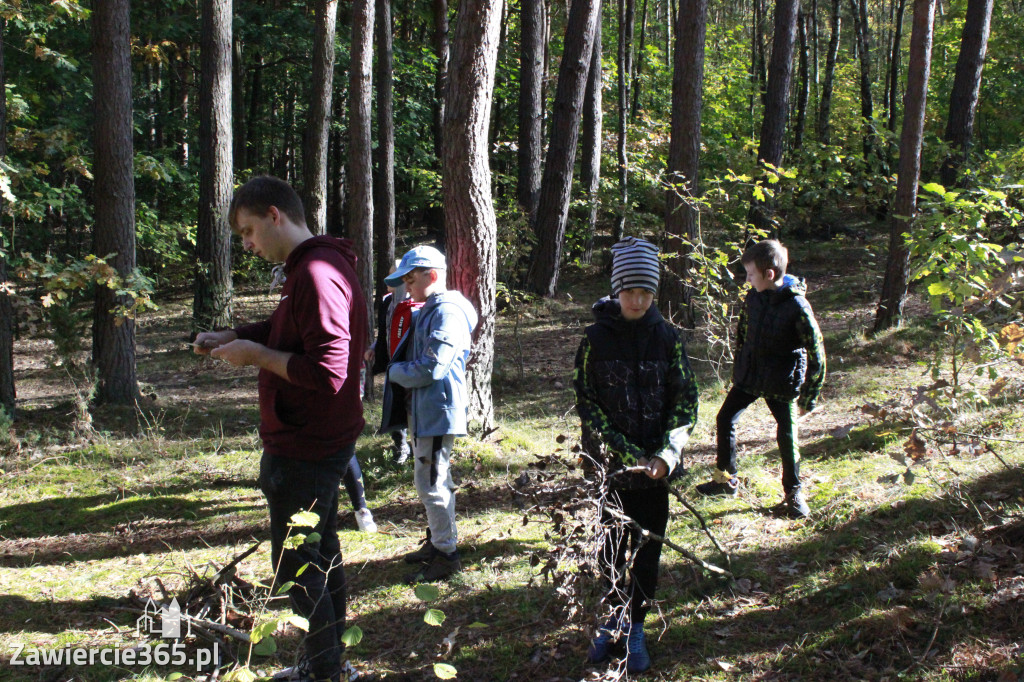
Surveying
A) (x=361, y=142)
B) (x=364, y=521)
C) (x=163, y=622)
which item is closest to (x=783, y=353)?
(x=364, y=521)

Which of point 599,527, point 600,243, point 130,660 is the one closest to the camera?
point 599,527

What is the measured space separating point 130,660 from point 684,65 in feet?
30.2

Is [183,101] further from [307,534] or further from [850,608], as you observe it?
[850,608]

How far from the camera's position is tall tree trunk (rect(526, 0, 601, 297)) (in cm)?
1469

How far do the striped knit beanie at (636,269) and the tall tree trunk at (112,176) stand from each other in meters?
7.10

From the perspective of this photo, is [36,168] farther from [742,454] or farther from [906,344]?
[906,344]

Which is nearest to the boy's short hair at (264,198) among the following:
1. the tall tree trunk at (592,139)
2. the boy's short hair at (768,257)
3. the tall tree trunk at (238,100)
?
the boy's short hair at (768,257)

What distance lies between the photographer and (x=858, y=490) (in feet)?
17.3

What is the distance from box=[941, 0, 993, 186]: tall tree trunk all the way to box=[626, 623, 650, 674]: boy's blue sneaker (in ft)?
40.4

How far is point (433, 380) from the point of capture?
170 inches

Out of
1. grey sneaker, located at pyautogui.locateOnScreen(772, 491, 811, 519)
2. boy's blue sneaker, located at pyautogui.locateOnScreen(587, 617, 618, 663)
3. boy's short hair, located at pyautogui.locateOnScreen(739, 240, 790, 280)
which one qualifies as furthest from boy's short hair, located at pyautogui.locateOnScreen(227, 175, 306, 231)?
grey sneaker, located at pyautogui.locateOnScreen(772, 491, 811, 519)

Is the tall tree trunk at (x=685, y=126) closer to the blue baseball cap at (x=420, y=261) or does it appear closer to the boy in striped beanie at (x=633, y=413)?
the blue baseball cap at (x=420, y=261)

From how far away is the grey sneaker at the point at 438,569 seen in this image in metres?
4.68

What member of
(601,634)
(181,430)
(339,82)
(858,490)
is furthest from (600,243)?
(601,634)
